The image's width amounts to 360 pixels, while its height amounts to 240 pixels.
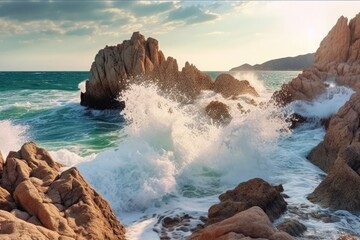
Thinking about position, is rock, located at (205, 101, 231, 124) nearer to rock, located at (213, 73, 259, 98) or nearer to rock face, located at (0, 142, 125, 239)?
rock, located at (213, 73, 259, 98)

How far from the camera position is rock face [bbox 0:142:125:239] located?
5762mm

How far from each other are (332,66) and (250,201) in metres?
27.0

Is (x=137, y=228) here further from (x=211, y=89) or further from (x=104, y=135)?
(x=211, y=89)

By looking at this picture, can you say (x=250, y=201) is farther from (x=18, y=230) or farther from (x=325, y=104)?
(x=325, y=104)

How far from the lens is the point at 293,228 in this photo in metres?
7.47

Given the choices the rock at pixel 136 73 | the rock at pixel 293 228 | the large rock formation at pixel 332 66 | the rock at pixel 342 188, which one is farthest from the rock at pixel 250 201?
the rock at pixel 136 73

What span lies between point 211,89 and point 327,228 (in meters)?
Answer: 26.2

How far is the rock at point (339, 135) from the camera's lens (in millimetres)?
12781

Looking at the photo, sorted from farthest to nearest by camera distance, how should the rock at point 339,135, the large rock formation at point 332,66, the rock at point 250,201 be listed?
1. the large rock formation at point 332,66
2. the rock at point 339,135
3. the rock at point 250,201

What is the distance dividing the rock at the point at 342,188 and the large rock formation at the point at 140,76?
69.5ft

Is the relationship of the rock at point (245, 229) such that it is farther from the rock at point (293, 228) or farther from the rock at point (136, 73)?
the rock at point (136, 73)

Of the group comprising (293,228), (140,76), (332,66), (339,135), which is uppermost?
(332,66)

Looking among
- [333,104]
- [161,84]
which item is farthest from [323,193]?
[161,84]

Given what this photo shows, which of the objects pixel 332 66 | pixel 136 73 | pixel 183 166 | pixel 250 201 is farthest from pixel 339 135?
pixel 332 66
